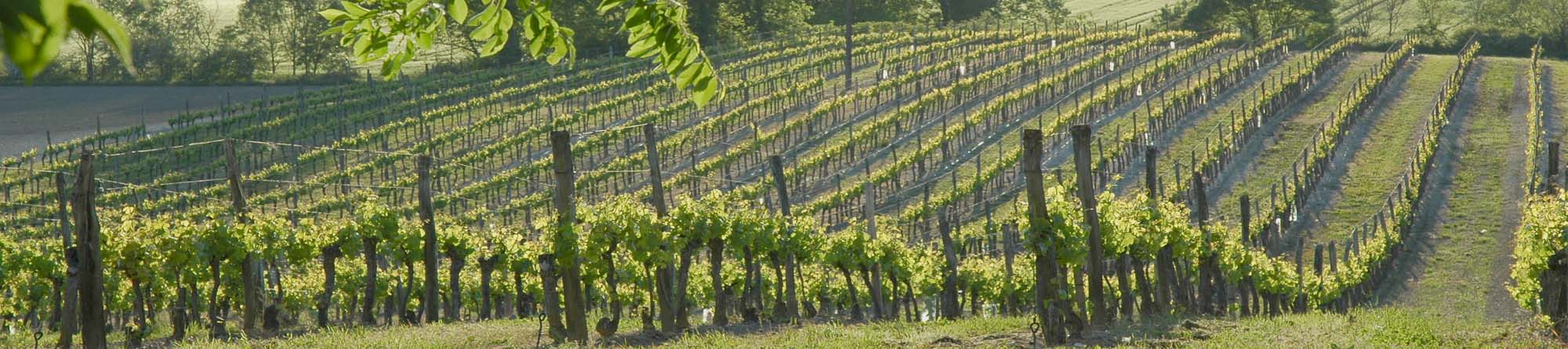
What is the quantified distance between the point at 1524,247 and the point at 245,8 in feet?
247

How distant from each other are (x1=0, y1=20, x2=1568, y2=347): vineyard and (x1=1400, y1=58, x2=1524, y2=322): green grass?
126 mm

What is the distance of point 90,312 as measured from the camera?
10617mm

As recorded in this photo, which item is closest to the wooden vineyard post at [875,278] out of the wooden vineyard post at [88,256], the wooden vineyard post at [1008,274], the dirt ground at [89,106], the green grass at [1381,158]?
the wooden vineyard post at [1008,274]

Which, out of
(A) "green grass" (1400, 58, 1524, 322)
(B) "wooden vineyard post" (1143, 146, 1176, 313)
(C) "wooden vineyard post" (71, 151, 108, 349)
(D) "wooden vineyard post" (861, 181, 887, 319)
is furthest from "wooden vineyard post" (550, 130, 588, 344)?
(A) "green grass" (1400, 58, 1524, 322)

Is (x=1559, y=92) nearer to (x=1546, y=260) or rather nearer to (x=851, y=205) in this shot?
(x=851, y=205)

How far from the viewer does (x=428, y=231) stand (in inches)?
585

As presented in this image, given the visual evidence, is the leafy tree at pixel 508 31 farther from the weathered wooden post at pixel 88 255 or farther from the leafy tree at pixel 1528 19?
the leafy tree at pixel 1528 19

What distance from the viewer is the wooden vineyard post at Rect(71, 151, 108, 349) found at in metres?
10.6

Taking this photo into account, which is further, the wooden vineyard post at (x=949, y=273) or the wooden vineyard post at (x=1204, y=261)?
the wooden vineyard post at (x=949, y=273)

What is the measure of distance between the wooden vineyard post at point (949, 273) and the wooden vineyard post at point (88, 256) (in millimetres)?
10693

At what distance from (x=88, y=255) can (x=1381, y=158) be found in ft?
114

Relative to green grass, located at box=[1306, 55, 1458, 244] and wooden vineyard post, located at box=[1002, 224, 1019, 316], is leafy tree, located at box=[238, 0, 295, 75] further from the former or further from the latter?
wooden vineyard post, located at box=[1002, 224, 1019, 316]

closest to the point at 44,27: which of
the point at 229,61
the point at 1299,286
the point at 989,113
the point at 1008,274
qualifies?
the point at 1008,274

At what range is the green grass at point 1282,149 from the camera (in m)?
33.7
